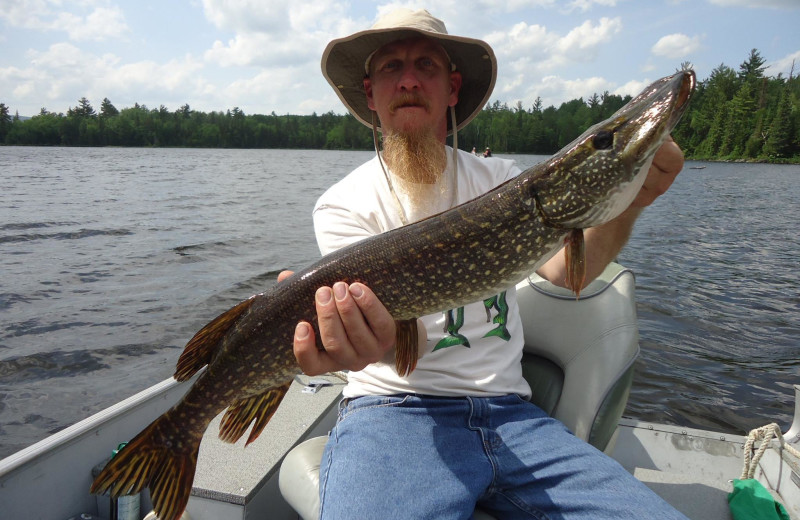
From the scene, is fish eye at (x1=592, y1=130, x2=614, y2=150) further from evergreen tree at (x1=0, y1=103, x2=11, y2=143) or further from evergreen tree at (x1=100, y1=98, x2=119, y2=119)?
evergreen tree at (x1=100, y1=98, x2=119, y2=119)

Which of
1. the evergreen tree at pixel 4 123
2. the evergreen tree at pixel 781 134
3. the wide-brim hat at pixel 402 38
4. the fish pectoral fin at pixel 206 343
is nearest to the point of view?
the fish pectoral fin at pixel 206 343

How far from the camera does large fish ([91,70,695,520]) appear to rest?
1.85 meters

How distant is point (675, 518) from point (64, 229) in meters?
14.9

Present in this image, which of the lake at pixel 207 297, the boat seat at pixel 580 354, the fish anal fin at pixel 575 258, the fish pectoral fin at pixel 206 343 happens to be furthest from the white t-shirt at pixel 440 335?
the lake at pixel 207 297

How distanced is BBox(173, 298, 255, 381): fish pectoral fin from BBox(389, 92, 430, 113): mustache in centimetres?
142

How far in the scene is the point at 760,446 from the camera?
8.94ft

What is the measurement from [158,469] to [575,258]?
180 centimetres

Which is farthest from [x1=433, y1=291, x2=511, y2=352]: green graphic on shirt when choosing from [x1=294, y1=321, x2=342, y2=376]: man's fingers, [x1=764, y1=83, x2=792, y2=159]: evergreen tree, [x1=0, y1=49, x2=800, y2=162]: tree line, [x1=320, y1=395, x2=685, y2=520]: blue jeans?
[x1=764, y1=83, x2=792, y2=159]: evergreen tree

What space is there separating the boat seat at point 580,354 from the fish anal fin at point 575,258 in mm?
819

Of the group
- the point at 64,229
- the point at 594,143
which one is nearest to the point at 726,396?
the point at 594,143

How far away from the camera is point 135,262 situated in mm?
10562

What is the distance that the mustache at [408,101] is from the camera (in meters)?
2.71

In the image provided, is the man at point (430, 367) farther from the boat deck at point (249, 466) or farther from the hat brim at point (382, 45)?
the boat deck at point (249, 466)

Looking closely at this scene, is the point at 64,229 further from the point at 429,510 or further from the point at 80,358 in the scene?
the point at 429,510
